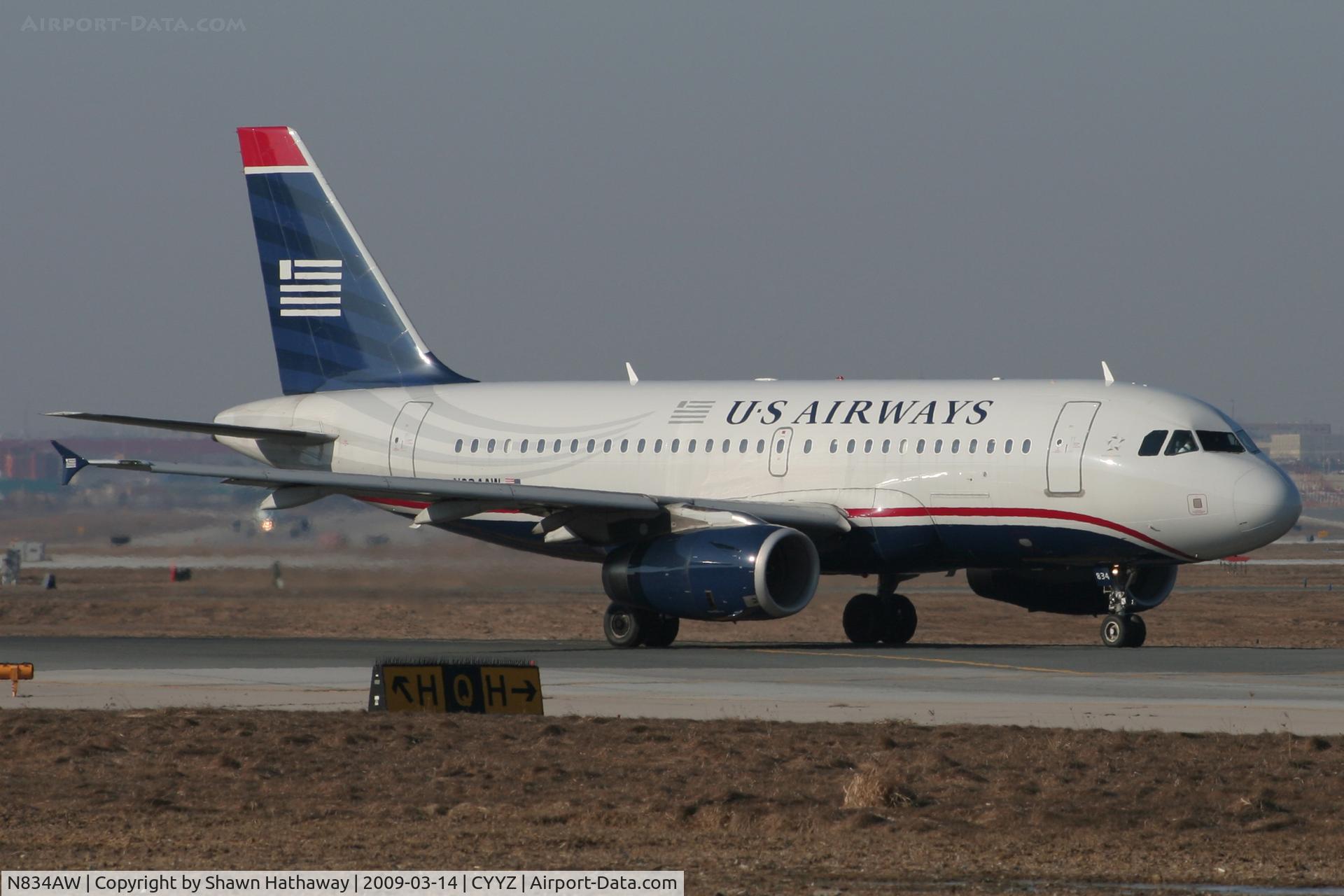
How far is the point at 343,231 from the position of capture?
39.8m

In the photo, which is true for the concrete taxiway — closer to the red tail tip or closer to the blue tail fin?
the blue tail fin

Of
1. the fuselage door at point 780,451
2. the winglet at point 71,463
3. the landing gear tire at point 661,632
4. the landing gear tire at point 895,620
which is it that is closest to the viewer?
the winglet at point 71,463

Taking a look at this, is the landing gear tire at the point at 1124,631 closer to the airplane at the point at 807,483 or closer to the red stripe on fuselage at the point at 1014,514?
the airplane at the point at 807,483

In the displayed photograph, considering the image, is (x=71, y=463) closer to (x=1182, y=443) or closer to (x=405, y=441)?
(x=405, y=441)

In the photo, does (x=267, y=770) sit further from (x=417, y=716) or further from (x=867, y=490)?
(x=867, y=490)

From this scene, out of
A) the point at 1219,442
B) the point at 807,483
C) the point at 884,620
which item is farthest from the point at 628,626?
the point at 1219,442

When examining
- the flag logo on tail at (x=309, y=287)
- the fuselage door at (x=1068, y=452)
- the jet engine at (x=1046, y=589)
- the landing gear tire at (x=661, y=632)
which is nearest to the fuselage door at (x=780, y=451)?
the landing gear tire at (x=661, y=632)

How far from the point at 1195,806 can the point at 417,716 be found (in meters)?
8.04

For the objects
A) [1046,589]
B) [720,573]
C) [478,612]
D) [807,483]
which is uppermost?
[807,483]

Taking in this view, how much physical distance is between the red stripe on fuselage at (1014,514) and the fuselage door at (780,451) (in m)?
1.66

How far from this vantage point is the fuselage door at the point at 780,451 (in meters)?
33.5

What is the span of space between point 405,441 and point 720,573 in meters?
9.83

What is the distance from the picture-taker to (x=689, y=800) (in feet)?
48.1

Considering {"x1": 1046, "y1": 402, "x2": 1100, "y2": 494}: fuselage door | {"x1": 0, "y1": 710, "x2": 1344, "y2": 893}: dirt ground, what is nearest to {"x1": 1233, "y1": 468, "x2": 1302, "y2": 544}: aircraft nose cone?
{"x1": 1046, "y1": 402, "x2": 1100, "y2": 494}: fuselage door
